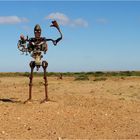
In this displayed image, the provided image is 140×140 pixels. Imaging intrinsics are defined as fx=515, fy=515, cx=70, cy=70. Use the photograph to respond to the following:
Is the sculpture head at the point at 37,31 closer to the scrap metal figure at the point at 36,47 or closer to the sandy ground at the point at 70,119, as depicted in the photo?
the scrap metal figure at the point at 36,47

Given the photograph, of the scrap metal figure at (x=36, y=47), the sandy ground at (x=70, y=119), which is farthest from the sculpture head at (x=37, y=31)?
the sandy ground at (x=70, y=119)

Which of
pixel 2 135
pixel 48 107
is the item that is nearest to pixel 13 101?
pixel 48 107

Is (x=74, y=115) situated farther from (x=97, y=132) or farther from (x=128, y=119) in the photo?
(x=97, y=132)

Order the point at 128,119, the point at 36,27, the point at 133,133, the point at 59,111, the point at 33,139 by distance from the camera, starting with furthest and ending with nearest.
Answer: the point at 36,27 < the point at 59,111 < the point at 128,119 < the point at 133,133 < the point at 33,139

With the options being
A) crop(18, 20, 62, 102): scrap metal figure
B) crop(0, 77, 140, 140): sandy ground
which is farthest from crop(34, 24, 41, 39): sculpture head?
crop(0, 77, 140, 140): sandy ground

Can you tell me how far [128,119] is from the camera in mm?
15656

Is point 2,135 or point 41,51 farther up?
point 41,51

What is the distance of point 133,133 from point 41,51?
626 centimetres

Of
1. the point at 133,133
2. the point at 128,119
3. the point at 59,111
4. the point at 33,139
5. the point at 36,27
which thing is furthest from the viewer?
the point at 36,27

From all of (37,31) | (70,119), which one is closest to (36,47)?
(37,31)

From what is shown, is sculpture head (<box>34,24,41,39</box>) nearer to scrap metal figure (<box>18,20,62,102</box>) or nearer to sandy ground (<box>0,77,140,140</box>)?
scrap metal figure (<box>18,20,62,102</box>)

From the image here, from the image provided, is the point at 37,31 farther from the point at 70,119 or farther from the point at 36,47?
the point at 70,119

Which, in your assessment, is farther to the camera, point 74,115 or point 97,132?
point 74,115

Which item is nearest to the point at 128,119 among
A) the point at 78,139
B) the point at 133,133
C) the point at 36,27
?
the point at 133,133
